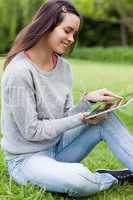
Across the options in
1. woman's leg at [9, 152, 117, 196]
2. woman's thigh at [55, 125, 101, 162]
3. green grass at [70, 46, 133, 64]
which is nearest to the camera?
woman's leg at [9, 152, 117, 196]

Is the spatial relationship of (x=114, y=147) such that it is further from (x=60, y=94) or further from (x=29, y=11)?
(x=29, y=11)

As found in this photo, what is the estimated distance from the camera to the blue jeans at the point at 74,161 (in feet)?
9.41

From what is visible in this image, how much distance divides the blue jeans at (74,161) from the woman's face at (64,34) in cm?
44

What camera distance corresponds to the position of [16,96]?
2.86 metres

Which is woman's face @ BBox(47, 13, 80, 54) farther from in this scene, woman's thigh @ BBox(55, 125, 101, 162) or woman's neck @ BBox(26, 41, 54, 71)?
woman's thigh @ BBox(55, 125, 101, 162)

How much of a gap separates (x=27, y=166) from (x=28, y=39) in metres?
0.64

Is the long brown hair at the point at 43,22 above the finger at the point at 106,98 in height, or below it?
above

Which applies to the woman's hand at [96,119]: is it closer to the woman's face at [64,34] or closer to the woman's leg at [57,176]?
the woman's leg at [57,176]

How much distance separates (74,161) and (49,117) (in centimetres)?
35

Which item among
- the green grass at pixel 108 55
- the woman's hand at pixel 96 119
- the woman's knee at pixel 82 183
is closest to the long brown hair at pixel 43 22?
the woman's hand at pixel 96 119

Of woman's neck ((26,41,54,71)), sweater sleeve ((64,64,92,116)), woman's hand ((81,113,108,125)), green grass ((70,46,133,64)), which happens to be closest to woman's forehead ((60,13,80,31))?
woman's neck ((26,41,54,71))

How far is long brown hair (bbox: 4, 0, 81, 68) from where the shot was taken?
2928 millimetres

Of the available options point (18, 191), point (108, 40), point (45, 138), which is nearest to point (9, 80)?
point (45, 138)

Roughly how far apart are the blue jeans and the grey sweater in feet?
0.27
